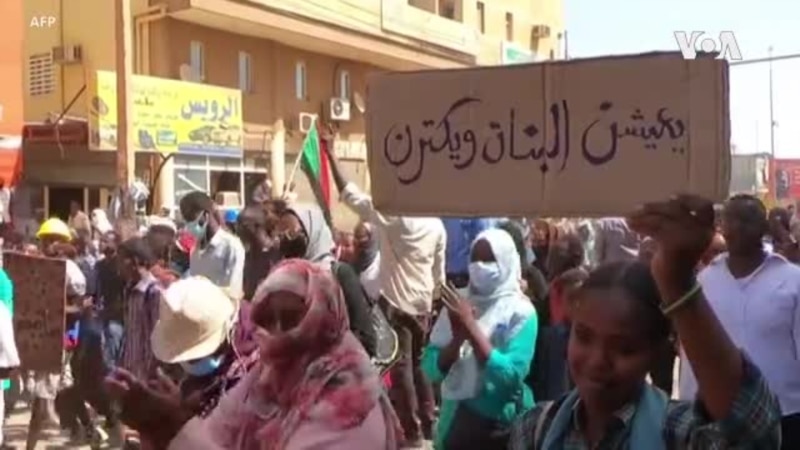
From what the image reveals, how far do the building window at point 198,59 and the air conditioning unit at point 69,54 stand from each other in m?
2.02

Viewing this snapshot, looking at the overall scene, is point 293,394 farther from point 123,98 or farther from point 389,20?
point 389,20

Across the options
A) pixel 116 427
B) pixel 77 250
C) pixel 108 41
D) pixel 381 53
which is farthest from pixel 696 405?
pixel 381 53

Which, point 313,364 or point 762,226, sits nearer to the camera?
point 313,364

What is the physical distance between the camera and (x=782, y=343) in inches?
184

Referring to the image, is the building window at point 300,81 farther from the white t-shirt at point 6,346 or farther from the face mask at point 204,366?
the face mask at point 204,366

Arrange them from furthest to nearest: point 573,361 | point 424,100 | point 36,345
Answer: point 36,345 → point 424,100 → point 573,361

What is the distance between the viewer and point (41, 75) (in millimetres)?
22156

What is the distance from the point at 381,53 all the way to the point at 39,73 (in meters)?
7.73

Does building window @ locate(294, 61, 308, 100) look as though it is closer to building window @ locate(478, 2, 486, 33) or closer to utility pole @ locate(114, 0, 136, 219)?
utility pole @ locate(114, 0, 136, 219)

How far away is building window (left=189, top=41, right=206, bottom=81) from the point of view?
2225 centimetres

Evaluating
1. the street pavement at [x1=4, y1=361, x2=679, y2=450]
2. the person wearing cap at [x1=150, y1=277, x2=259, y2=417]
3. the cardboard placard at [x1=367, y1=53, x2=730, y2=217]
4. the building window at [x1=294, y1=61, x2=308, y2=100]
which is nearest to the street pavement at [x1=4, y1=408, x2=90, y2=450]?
the street pavement at [x1=4, y1=361, x2=679, y2=450]

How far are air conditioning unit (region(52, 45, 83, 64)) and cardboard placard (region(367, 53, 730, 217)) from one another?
60.4 ft

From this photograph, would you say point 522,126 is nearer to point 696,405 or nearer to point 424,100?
point 424,100

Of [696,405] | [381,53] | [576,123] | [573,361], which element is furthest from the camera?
[381,53]
